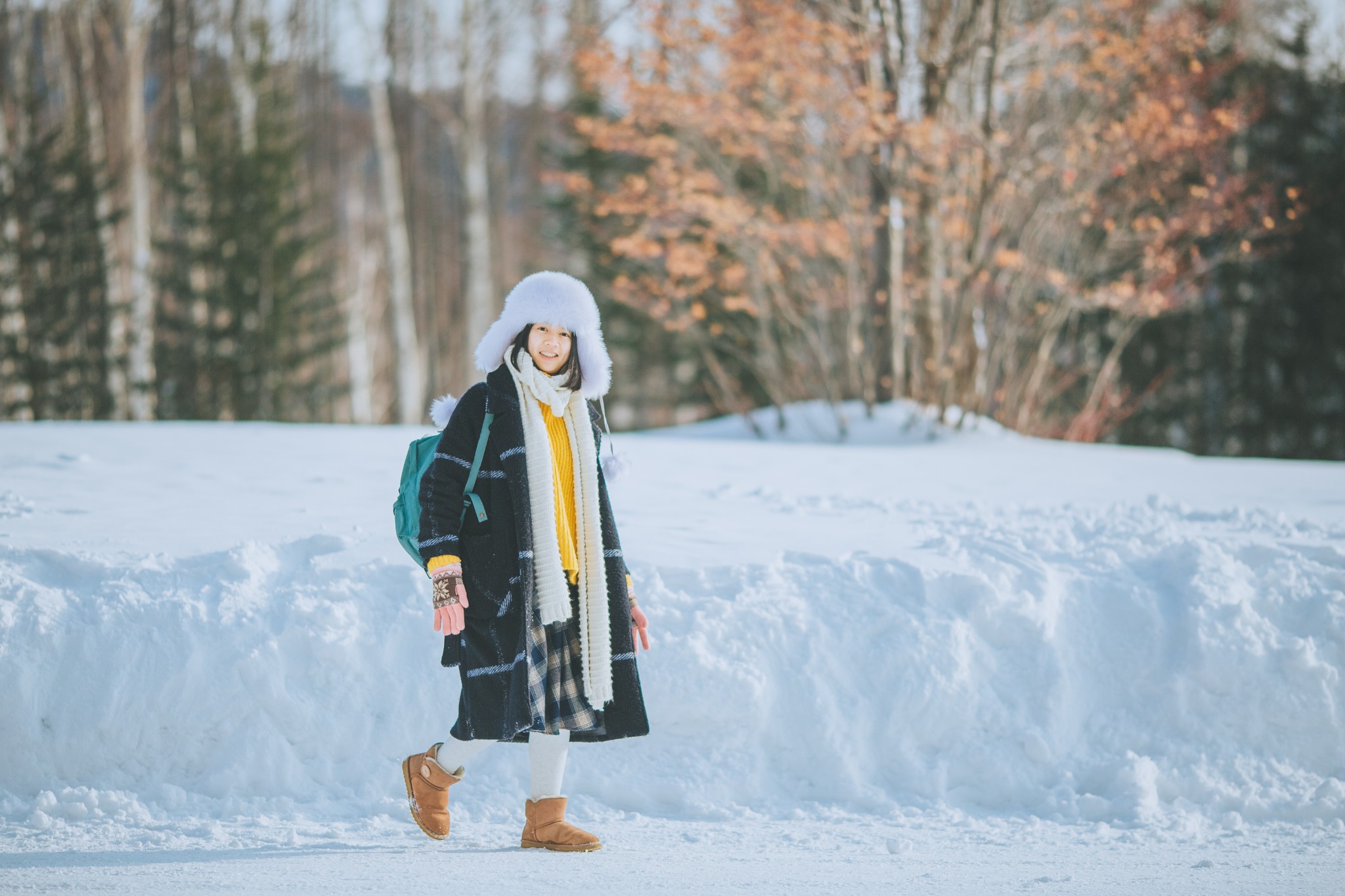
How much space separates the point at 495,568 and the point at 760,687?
163 cm

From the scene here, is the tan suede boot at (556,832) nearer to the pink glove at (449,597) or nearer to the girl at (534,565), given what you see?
the girl at (534,565)

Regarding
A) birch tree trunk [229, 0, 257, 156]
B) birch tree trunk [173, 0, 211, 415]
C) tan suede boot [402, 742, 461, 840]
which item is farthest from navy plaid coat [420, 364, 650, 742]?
birch tree trunk [229, 0, 257, 156]

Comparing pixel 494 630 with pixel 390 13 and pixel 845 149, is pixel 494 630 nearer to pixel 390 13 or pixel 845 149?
pixel 845 149

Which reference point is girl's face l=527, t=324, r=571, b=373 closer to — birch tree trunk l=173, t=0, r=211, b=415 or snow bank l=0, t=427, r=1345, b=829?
snow bank l=0, t=427, r=1345, b=829

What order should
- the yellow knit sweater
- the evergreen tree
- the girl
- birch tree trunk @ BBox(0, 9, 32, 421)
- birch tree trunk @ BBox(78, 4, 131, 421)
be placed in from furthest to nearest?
birch tree trunk @ BBox(78, 4, 131, 421) → the evergreen tree → birch tree trunk @ BBox(0, 9, 32, 421) → the yellow knit sweater → the girl

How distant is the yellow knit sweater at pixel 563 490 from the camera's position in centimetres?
340

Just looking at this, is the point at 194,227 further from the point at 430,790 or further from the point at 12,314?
the point at 430,790

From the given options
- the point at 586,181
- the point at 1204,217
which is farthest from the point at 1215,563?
the point at 586,181

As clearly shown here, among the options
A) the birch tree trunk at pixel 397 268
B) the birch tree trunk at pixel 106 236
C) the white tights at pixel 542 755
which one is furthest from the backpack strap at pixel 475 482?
the birch tree trunk at pixel 397 268

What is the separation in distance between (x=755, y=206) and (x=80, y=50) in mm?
13039

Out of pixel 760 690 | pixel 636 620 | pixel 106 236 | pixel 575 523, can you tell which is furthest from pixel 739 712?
pixel 106 236

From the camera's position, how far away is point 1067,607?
200 inches

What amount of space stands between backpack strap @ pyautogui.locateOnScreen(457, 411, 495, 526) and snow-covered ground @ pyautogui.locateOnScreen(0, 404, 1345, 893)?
1.04m

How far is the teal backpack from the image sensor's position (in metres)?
3.35
